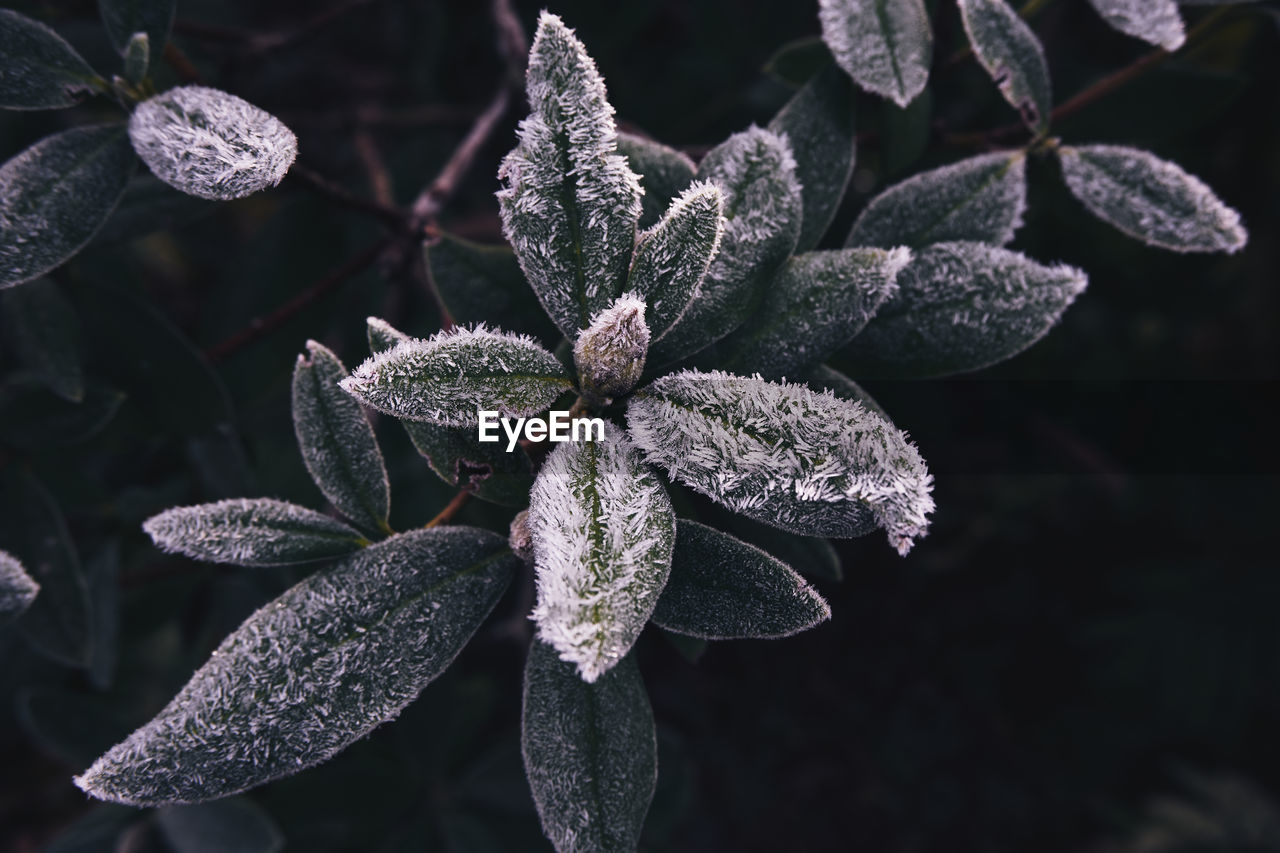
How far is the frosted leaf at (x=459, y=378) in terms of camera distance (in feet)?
2.17

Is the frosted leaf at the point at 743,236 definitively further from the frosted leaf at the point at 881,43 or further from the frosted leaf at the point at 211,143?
the frosted leaf at the point at 211,143

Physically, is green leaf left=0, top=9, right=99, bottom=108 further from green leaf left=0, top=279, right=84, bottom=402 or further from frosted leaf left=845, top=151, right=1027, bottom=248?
frosted leaf left=845, top=151, right=1027, bottom=248

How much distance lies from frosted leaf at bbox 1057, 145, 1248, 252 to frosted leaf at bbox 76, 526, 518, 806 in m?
0.88

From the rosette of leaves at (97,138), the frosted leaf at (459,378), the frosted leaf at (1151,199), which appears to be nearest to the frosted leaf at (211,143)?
the rosette of leaves at (97,138)

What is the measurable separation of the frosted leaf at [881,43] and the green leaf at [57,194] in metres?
0.85

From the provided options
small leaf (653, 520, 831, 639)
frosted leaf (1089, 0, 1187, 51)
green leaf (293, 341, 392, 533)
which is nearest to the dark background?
frosted leaf (1089, 0, 1187, 51)

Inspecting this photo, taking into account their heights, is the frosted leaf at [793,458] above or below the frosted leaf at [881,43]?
below

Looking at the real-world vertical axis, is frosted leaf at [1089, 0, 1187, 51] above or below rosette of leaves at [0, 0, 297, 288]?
below

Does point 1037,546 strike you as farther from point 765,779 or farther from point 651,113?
point 651,113

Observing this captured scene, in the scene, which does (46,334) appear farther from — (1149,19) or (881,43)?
(1149,19)

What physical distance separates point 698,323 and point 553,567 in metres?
0.32

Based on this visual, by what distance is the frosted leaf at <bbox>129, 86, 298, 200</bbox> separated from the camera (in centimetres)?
75

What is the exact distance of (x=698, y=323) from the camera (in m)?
0.83
